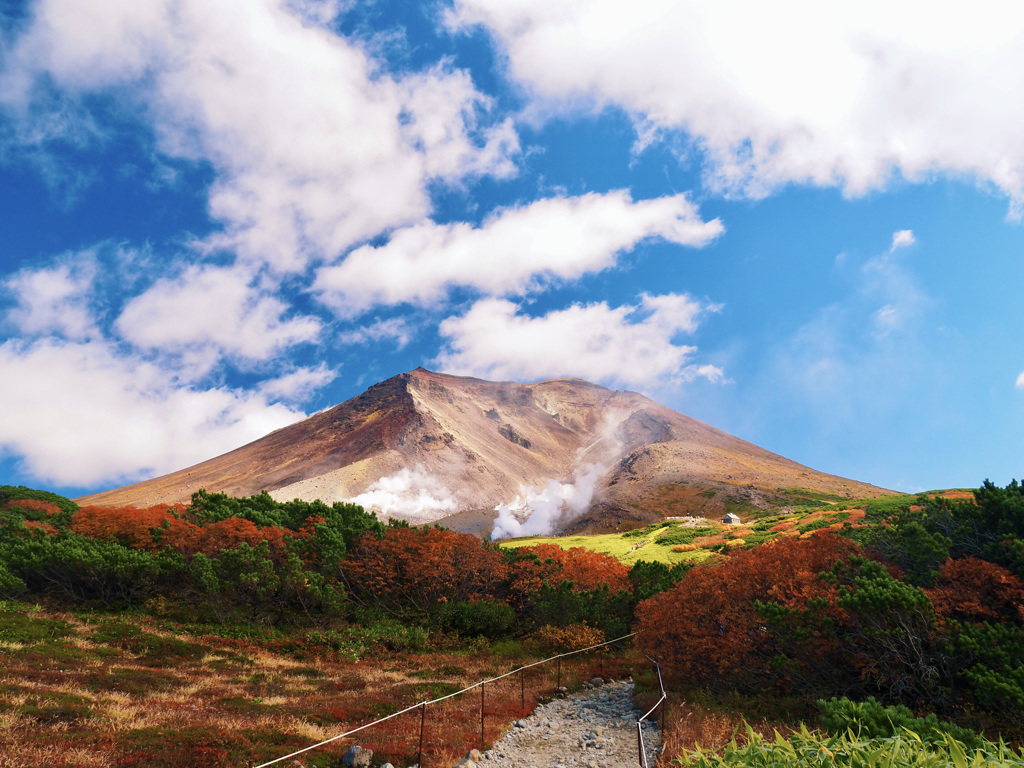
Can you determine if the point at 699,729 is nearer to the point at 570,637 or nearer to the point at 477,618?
the point at 570,637

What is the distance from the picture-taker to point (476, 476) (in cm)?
14738

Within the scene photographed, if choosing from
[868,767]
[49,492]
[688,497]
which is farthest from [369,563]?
[688,497]

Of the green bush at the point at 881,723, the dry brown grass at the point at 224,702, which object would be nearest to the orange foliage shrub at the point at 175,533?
the dry brown grass at the point at 224,702

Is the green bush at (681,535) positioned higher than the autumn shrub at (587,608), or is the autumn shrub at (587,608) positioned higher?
the autumn shrub at (587,608)

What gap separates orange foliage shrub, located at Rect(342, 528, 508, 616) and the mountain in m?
78.1

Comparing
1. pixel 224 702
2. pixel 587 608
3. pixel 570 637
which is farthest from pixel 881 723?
pixel 587 608

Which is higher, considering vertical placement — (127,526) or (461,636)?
(127,526)

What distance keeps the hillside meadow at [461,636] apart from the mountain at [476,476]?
8052cm

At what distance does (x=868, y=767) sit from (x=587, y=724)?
559 inches

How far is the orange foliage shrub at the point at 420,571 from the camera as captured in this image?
94.6ft

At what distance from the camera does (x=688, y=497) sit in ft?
376

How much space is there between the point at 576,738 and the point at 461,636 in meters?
15.1

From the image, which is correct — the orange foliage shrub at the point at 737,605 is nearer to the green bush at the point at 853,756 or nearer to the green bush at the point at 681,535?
the green bush at the point at 853,756

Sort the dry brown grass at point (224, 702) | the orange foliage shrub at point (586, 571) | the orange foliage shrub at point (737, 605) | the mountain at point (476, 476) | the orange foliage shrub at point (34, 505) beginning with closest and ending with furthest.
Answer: the dry brown grass at point (224, 702)
the orange foliage shrub at point (737, 605)
the orange foliage shrub at point (586, 571)
the orange foliage shrub at point (34, 505)
the mountain at point (476, 476)
